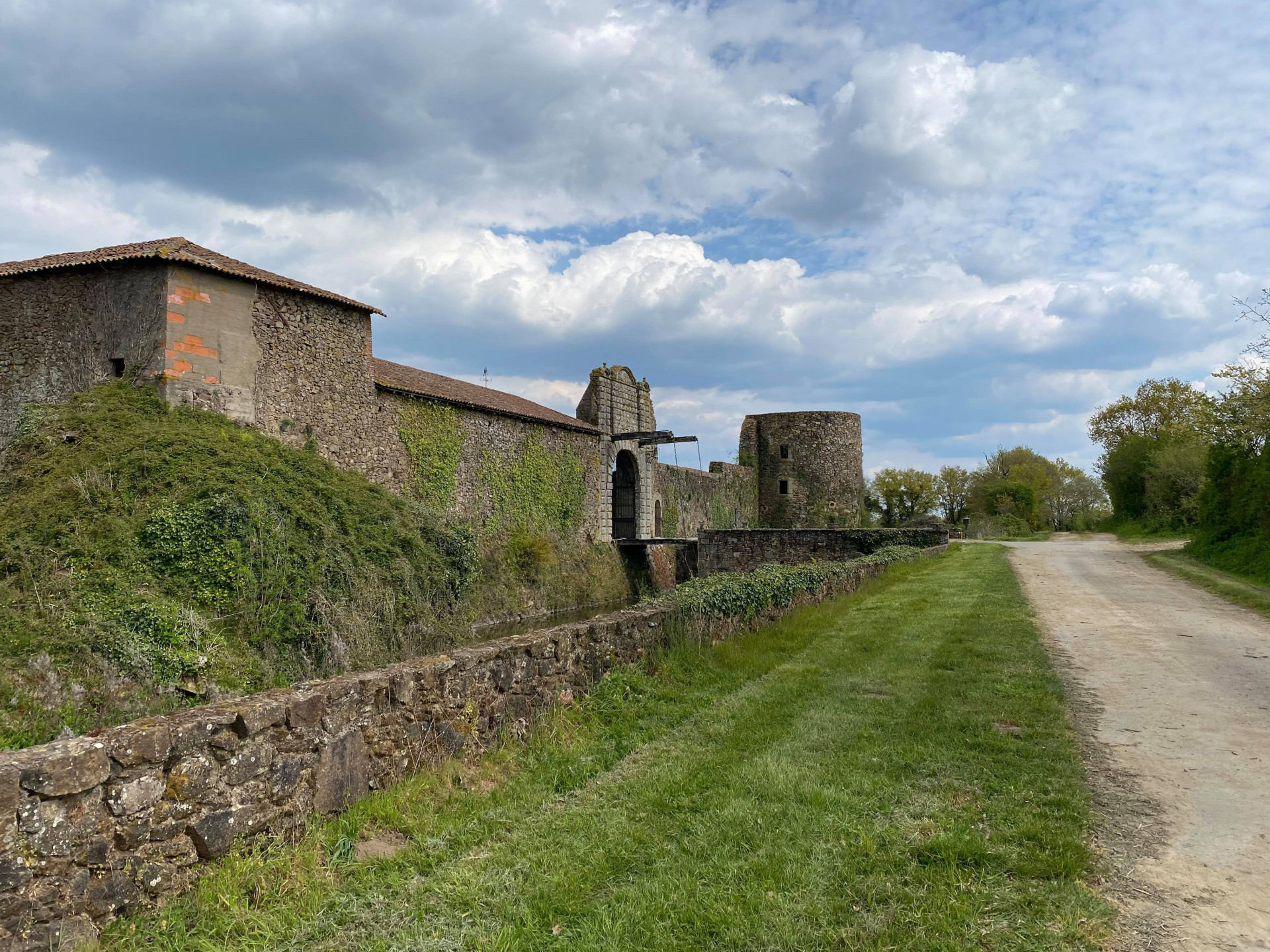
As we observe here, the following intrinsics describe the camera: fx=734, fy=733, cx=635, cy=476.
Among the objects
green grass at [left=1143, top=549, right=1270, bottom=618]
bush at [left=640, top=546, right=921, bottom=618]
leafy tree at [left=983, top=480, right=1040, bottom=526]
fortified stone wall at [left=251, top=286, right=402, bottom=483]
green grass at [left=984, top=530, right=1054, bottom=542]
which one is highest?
fortified stone wall at [left=251, top=286, right=402, bottom=483]

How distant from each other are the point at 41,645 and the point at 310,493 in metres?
5.89

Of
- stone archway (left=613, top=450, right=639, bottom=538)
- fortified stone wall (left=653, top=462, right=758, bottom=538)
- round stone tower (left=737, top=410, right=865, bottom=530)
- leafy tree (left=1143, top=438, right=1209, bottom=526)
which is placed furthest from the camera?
round stone tower (left=737, top=410, right=865, bottom=530)

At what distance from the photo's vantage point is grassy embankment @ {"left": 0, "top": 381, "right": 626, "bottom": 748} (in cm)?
955

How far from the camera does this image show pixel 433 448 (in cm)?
2086

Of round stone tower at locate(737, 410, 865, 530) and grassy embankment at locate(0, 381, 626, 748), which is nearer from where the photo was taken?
grassy embankment at locate(0, 381, 626, 748)

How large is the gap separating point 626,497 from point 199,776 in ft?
91.2

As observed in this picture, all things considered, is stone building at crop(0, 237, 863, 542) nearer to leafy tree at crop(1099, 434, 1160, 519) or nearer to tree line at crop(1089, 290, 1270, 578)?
tree line at crop(1089, 290, 1270, 578)

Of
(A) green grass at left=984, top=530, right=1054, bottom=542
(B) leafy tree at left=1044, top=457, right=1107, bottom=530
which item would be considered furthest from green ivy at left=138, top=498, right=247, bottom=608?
(B) leafy tree at left=1044, top=457, right=1107, bottom=530

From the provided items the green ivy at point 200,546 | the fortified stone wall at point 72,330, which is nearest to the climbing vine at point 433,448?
the fortified stone wall at point 72,330

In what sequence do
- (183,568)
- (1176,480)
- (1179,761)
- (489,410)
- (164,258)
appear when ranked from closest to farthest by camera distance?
(1179,761) → (183,568) → (164,258) → (489,410) → (1176,480)

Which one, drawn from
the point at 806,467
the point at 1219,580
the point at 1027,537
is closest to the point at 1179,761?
the point at 1219,580

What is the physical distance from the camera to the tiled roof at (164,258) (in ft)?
49.4

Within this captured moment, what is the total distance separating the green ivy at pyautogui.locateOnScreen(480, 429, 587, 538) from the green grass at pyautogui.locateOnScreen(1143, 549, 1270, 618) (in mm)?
17953

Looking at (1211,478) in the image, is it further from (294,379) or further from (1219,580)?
(294,379)
